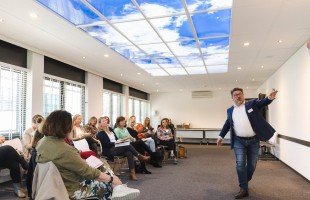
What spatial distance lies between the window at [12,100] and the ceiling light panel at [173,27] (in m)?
3.22

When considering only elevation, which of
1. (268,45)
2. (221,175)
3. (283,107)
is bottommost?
(221,175)

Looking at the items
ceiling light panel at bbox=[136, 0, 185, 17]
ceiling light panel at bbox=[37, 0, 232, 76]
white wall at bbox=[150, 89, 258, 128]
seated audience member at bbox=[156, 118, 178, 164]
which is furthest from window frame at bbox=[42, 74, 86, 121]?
white wall at bbox=[150, 89, 258, 128]

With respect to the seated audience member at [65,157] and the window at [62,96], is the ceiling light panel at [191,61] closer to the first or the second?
the window at [62,96]

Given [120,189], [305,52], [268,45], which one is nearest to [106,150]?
[120,189]

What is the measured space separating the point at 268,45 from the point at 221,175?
9.58 ft

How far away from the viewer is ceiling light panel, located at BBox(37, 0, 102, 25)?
344cm

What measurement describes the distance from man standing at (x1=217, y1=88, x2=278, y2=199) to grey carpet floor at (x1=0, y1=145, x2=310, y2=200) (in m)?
0.46

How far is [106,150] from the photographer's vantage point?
4.89 meters

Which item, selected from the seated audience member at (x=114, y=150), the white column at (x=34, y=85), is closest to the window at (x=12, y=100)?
the white column at (x=34, y=85)

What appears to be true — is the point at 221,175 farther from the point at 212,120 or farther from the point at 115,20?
the point at 212,120

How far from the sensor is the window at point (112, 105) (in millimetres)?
9375

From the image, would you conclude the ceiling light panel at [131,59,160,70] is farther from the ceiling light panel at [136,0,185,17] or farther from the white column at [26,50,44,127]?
the ceiling light panel at [136,0,185,17]

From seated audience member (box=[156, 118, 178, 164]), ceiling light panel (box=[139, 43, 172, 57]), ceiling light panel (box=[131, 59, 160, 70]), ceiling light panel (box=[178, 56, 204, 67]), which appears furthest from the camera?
seated audience member (box=[156, 118, 178, 164])

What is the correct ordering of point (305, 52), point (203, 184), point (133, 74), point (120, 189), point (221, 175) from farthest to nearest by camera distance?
point (133, 74), point (221, 175), point (305, 52), point (203, 184), point (120, 189)
